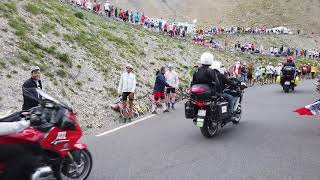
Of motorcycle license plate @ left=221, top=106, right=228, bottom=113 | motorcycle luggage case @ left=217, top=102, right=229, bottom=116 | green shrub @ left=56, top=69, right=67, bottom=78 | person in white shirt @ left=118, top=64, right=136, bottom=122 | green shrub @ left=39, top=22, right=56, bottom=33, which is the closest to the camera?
motorcycle luggage case @ left=217, top=102, right=229, bottom=116

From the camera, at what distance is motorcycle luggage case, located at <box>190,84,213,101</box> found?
11.8m

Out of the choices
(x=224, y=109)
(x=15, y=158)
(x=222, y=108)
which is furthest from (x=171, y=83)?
(x=15, y=158)

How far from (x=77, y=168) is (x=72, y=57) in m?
14.5

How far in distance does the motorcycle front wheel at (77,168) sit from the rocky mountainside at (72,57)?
22.8 ft

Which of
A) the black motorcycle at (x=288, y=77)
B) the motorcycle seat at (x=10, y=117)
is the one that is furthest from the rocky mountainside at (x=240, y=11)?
the motorcycle seat at (x=10, y=117)

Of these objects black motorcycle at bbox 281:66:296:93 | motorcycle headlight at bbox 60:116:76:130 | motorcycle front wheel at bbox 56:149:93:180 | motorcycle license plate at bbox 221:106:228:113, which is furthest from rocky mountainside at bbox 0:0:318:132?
motorcycle headlight at bbox 60:116:76:130

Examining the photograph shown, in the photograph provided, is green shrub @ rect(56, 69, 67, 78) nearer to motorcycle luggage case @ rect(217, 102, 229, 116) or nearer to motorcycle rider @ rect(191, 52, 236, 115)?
motorcycle rider @ rect(191, 52, 236, 115)

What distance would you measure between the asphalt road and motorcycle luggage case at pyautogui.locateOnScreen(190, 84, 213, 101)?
103cm

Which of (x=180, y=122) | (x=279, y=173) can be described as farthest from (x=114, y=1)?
(x=279, y=173)

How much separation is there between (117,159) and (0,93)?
276 inches

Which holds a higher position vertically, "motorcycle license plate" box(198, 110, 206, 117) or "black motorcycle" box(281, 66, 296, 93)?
"black motorcycle" box(281, 66, 296, 93)

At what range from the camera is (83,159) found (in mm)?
7867

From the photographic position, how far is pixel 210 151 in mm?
10461

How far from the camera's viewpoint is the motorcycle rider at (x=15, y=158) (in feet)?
19.5
